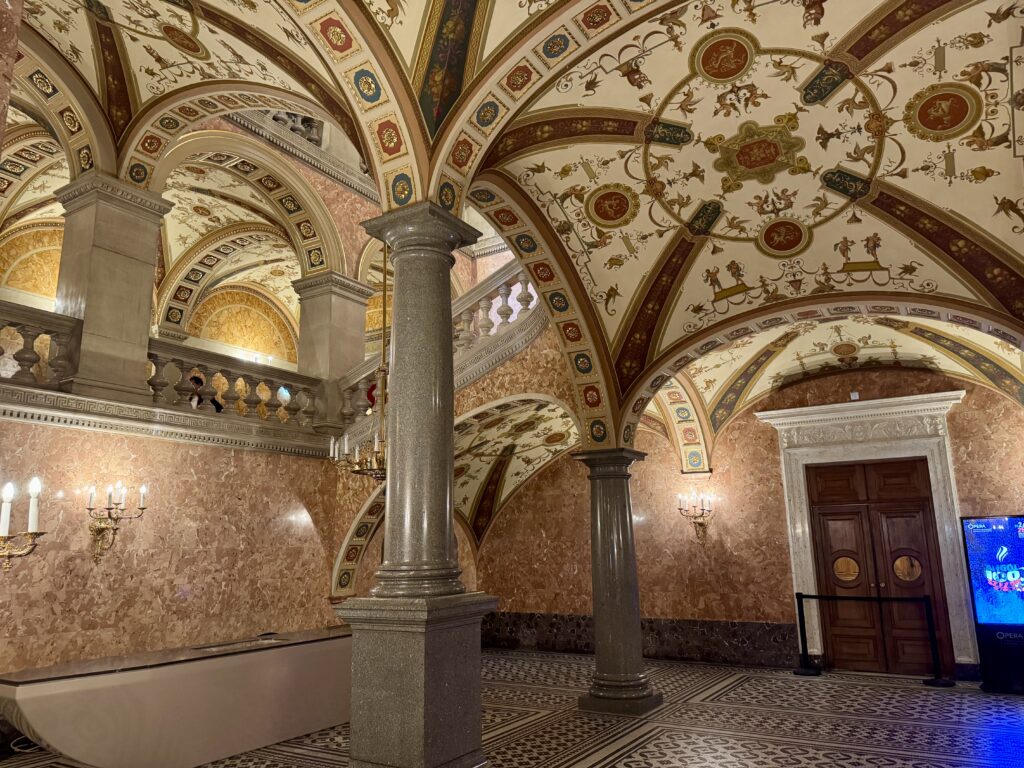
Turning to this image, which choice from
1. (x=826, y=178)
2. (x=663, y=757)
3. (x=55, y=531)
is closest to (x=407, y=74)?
(x=826, y=178)

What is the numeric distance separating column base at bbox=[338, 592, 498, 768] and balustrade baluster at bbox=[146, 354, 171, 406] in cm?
468

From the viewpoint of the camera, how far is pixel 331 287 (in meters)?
10.3

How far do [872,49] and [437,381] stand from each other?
383 centimetres

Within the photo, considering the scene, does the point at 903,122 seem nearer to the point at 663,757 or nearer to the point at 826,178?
the point at 826,178

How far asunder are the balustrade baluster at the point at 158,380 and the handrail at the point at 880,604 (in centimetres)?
906

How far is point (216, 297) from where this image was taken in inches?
563

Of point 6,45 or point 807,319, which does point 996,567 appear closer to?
point 807,319

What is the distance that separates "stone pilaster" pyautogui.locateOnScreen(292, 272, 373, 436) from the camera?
993 cm

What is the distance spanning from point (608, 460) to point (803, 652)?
4.92 metres

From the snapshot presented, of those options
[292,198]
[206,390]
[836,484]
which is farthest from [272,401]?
[836,484]

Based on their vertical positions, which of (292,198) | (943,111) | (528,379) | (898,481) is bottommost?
(898,481)

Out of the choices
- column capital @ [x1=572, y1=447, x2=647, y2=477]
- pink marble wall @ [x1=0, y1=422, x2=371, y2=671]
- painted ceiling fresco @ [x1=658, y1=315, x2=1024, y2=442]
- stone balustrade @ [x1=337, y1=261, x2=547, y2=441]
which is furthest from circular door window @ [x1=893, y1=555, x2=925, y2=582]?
pink marble wall @ [x1=0, y1=422, x2=371, y2=671]

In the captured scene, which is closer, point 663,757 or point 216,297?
point 663,757

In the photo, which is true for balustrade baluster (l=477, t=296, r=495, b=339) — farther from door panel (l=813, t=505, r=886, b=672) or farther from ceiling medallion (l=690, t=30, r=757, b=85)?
door panel (l=813, t=505, r=886, b=672)
